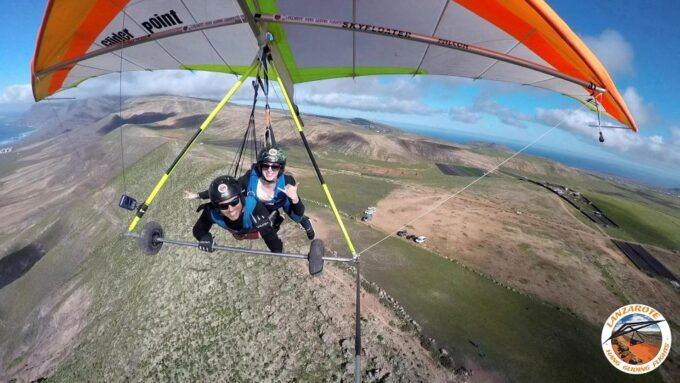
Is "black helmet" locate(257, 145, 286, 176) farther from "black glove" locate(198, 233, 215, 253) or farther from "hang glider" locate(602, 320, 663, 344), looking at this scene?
"hang glider" locate(602, 320, 663, 344)

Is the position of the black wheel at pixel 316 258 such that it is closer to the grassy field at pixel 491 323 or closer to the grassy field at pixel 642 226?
the grassy field at pixel 491 323

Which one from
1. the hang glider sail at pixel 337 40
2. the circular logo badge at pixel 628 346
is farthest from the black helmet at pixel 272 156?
the circular logo badge at pixel 628 346

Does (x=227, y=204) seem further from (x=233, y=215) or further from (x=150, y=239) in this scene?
(x=150, y=239)

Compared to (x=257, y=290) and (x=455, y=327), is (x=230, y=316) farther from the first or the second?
(x=455, y=327)

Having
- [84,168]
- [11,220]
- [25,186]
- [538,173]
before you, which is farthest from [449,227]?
[25,186]

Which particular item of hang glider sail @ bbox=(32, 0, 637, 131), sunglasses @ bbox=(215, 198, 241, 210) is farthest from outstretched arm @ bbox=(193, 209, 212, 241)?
hang glider sail @ bbox=(32, 0, 637, 131)
